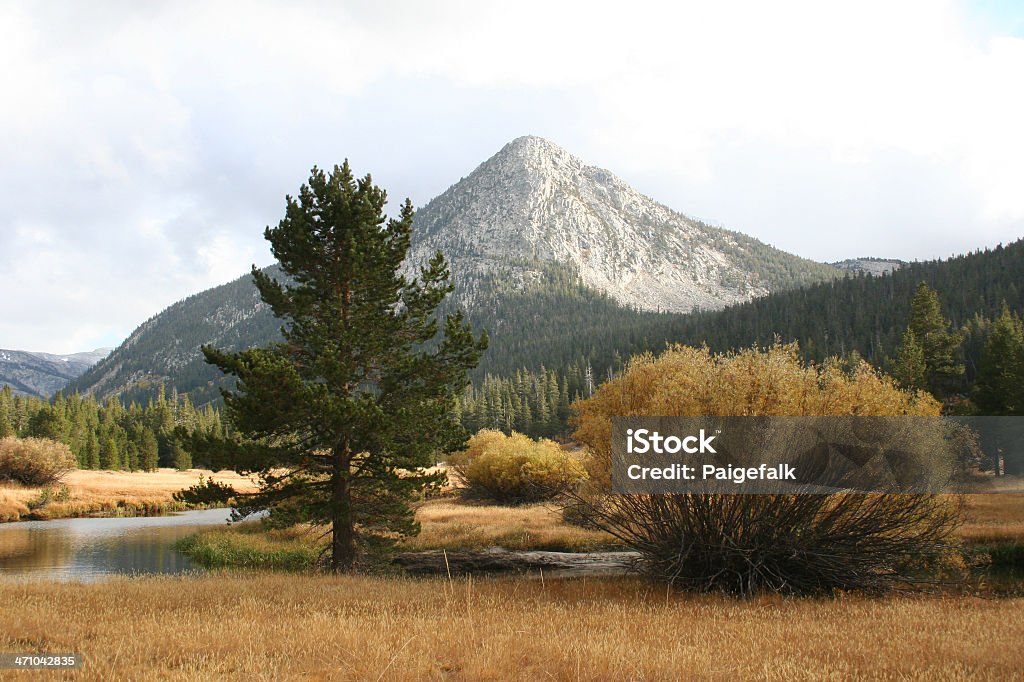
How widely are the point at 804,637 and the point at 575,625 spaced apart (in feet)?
12.1

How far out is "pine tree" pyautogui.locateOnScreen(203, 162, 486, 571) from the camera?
729 inches

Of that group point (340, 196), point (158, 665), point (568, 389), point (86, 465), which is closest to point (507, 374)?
point (568, 389)

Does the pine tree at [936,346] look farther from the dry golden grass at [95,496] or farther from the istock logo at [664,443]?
the dry golden grass at [95,496]

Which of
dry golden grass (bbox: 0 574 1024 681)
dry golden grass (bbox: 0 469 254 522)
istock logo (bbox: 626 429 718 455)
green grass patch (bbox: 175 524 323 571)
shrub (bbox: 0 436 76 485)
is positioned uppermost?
istock logo (bbox: 626 429 718 455)

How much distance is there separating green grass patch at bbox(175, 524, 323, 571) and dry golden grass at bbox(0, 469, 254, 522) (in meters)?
14.2

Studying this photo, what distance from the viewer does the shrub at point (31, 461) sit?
58.5 m

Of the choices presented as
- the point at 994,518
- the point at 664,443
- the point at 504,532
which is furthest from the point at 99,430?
the point at 994,518

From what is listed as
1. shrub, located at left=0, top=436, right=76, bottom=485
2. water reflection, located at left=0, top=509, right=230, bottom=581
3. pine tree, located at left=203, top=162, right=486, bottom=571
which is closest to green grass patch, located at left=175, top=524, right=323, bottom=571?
water reflection, located at left=0, top=509, right=230, bottom=581

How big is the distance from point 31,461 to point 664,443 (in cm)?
6566

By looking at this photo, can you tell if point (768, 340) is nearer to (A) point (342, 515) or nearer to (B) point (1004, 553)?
(B) point (1004, 553)

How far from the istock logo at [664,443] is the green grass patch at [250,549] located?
15.9 metres

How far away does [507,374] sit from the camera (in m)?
178

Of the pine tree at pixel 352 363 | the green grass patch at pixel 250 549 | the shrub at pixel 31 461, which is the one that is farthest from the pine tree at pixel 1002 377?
the shrub at pixel 31 461

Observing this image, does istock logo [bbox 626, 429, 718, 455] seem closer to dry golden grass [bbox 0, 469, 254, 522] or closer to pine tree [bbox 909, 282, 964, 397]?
dry golden grass [bbox 0, 469, 254, 522]
